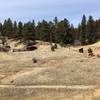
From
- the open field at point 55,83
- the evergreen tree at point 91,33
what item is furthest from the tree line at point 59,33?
the open field at point 55,83

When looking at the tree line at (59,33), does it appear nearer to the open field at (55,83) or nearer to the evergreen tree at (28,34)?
the evergreen tree at (28,34)

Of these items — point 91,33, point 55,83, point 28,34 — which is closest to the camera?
point 55,83

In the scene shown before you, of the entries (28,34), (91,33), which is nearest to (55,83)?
(28,34)

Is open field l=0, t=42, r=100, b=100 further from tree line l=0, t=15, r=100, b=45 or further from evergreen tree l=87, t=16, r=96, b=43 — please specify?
evergreen tree l=87, t=16, r=96, b=43

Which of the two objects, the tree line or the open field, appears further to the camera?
the tree line

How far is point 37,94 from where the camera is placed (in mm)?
63188

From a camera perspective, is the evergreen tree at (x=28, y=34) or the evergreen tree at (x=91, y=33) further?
the evergreen tree at (x=91, y=33)

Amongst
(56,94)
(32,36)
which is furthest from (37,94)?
(32,36)

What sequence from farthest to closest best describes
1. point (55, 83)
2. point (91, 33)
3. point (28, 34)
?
point (91, 33)
point (28, 34)
point (55, 83)

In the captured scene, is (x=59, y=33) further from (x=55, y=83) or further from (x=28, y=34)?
(x=55, y=83)

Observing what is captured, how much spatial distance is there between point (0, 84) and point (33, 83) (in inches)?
263

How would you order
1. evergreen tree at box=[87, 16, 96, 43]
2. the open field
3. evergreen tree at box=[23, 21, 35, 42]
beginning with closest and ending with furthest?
the open field < evergreen tree at box=[23, 21, 35, 42] < evergreen tree at box=[87, 16, 96, 43]

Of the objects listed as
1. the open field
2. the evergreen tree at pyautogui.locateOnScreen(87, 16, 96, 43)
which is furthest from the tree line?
the open field

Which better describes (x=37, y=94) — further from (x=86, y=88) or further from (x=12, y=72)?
(x=12, y=72)
